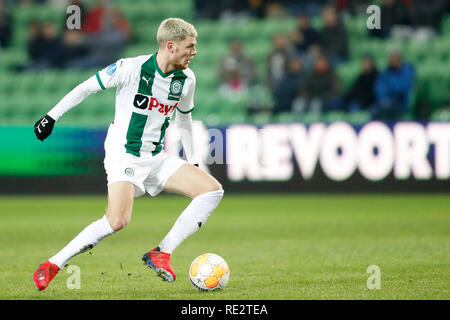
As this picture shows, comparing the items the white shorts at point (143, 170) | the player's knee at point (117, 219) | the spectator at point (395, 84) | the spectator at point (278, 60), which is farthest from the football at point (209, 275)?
the spectator at point (278, 60)

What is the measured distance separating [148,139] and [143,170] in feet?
0.79

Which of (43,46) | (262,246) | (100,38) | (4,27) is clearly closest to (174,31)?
(262,246)

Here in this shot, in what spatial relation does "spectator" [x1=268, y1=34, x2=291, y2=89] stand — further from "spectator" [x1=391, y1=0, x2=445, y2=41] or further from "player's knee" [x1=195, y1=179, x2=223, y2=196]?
"player's knee" [x1=195, y1=179, x2=223, y2=196]

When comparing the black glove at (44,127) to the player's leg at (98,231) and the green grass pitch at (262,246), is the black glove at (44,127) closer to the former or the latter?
the player's leg at (98,231)

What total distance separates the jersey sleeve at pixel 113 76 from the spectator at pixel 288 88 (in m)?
8.60

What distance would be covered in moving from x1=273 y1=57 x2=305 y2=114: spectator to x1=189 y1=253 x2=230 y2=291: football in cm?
889

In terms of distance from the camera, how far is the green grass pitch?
5.87m

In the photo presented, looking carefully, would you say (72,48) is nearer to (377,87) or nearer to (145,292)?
(377,87)

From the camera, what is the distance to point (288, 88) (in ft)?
48.6

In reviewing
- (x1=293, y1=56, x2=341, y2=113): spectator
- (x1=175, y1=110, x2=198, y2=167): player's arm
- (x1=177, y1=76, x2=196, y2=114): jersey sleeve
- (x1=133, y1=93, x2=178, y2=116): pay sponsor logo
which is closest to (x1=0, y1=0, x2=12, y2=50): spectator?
(x1=293, y1=56, x2=341, y2=113): spectator

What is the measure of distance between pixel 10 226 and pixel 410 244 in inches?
196

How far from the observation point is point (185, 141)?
680cm

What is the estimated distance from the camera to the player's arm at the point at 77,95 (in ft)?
19.5

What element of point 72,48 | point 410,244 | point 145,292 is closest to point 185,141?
point 145,292
